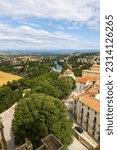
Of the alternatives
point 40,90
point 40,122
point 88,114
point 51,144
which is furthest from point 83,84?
point 51,144

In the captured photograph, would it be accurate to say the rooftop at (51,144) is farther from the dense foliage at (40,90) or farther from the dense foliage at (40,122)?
the dense foliage at (40,90)

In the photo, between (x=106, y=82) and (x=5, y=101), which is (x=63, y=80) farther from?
(x=106, y=82)

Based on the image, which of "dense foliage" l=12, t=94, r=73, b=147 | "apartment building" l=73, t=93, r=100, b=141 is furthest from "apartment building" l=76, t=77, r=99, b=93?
"dense foliage" l=12, t=94, r=73, b=147

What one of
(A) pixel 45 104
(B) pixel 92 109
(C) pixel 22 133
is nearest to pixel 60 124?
(A) pixel 45 104

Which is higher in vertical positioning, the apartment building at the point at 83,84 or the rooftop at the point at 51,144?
the rooftop at the point at 51,144

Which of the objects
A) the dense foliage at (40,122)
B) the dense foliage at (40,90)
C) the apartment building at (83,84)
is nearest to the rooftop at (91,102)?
the dense foliage at (40,122)
